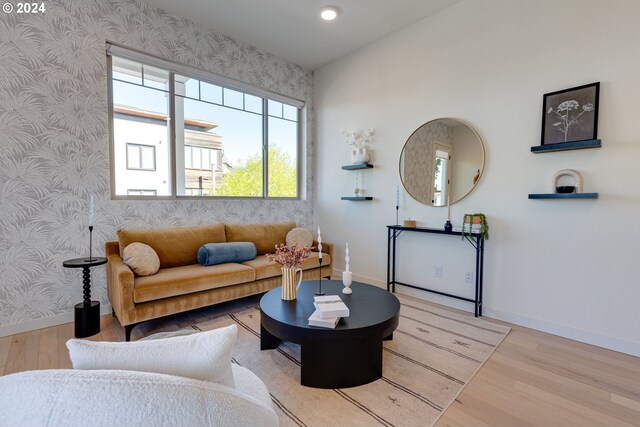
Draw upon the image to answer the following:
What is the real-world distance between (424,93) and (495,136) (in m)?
0.95

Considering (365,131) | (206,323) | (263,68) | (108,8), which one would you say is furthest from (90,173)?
(365,131)

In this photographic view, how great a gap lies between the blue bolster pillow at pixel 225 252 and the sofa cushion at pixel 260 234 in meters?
0.26

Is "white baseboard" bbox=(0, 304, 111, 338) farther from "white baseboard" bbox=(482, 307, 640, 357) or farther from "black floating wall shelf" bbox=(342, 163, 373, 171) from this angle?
"white baseboard" bbox=(482, 307, 640, 357)

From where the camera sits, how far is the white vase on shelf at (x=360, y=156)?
3.88 meters

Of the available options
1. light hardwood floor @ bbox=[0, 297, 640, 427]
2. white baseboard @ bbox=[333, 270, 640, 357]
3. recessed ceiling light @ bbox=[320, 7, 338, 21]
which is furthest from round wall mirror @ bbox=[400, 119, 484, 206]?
recessed ceiling light @ bbox=[320, 7, 338, 21]

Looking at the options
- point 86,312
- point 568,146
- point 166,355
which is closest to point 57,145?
point 86,312

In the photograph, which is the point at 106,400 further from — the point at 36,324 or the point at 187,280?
the point at 36,324

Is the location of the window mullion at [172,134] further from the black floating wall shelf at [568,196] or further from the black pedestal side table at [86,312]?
the black floating wall shelf at [568,196]

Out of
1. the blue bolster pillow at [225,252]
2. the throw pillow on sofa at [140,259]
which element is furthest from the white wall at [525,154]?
the throw pillow on sofa at [140,259]

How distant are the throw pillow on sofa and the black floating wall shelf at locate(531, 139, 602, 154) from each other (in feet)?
11.4

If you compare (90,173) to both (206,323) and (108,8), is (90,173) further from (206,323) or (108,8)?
(206,323)

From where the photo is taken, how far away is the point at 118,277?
2.29m

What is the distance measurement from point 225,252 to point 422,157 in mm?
2438

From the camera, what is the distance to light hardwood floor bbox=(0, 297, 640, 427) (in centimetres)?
159
